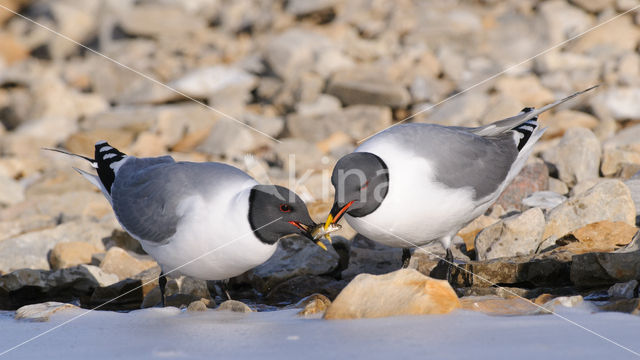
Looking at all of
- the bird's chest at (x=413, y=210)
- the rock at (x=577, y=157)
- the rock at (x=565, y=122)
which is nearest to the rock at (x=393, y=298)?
the bird's chest at (x=413, y=210)

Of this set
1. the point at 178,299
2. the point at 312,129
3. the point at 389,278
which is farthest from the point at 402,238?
the point at 312,129

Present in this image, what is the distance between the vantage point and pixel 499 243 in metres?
5.04

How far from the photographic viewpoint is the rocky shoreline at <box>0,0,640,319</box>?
490 cm

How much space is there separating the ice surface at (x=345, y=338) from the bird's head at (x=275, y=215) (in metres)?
0.50

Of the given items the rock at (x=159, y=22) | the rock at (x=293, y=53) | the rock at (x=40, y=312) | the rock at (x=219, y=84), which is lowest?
the rock at (x=40, y=312)

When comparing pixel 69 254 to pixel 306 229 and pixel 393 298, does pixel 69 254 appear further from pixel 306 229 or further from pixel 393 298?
pixel 393 298

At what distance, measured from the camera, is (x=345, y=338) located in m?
3.21

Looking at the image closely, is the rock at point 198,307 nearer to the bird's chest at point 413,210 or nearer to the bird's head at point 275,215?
the bird's head at point 275,215

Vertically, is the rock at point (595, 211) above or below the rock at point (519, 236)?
above

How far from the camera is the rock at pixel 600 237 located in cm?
484

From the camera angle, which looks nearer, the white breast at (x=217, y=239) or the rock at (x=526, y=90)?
the white breast at (x=217, y=239)

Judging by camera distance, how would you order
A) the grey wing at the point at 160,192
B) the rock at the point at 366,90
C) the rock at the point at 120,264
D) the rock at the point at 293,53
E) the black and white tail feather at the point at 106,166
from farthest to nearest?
the rock at the point at 293,53 < the rock at the point at 366,90 < the rock at the point at 120,264 < the black and white tail feather at the point at 106,166 < the grey wing at the point at 160,192

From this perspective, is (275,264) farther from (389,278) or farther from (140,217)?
(389,278)

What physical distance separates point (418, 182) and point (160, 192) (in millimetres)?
1596
